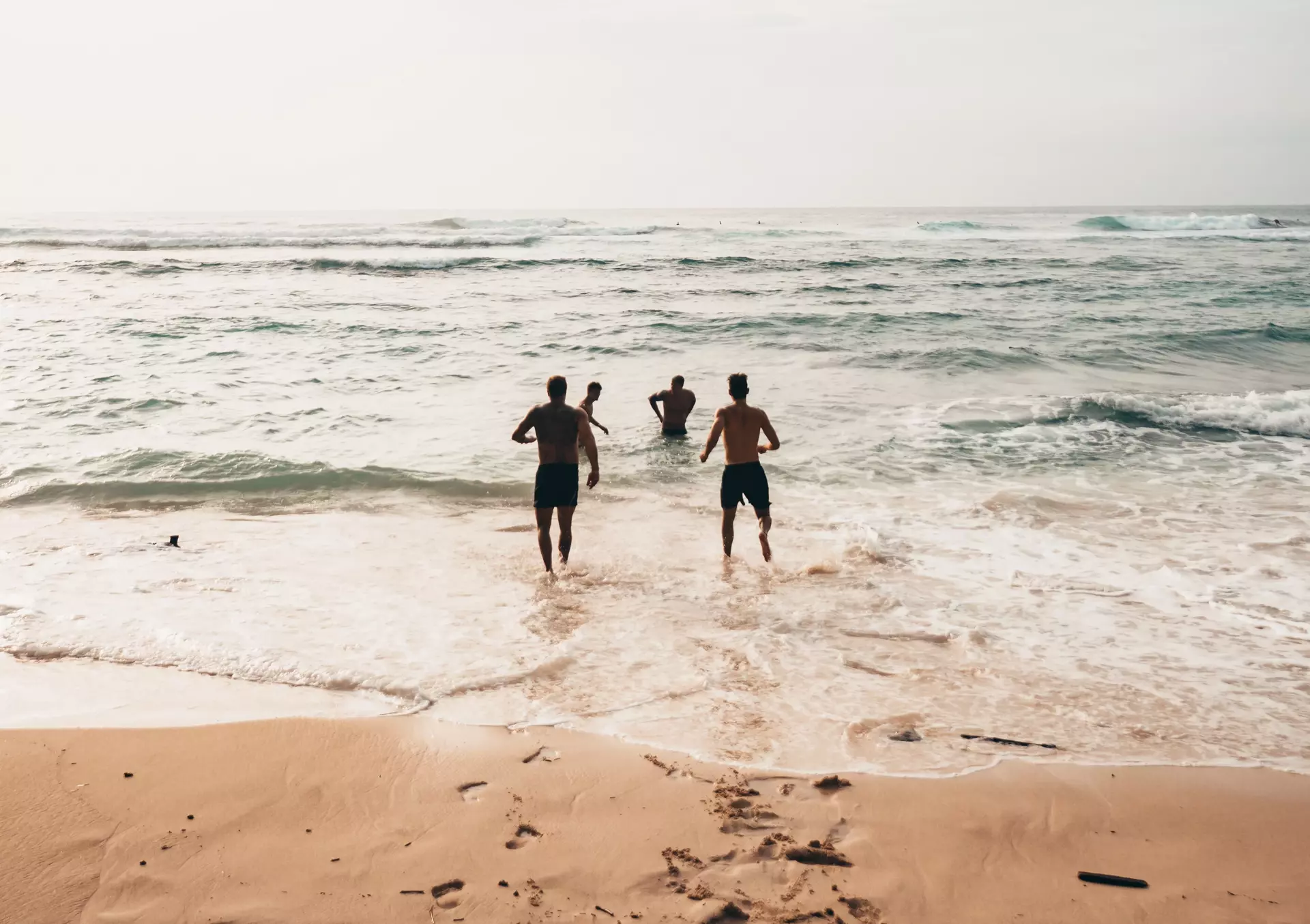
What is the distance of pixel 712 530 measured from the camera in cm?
822

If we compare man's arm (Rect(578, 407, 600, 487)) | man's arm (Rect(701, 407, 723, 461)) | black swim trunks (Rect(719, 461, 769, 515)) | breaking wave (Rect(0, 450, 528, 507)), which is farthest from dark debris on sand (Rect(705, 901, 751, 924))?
breaking wave (Rect(0, 450, 528, 507))

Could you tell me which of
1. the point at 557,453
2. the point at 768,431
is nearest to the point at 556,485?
the point at 557,453

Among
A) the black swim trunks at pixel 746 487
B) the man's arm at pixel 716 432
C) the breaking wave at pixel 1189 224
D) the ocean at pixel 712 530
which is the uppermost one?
the breaking wave at pixel 1189 224

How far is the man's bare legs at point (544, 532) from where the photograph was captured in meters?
6.94

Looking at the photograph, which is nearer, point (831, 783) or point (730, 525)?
point (831, 783)

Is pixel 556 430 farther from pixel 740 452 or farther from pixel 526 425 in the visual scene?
pixel 740 452

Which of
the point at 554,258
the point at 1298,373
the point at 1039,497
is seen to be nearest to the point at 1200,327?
the point at 1298,373

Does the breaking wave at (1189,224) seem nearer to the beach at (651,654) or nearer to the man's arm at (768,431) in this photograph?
the beach at (651,654)

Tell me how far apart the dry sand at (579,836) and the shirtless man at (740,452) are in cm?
343

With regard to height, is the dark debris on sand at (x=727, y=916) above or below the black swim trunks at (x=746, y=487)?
below

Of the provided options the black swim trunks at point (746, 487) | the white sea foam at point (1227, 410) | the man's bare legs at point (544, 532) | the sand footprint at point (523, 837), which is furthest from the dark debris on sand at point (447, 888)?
the white sea foam at point (1227, 410)

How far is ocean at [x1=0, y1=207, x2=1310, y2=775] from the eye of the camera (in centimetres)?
485

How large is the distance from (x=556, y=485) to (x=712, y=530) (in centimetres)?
183

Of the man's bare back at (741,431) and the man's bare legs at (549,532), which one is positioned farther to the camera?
the man's bare back at (741,431)
